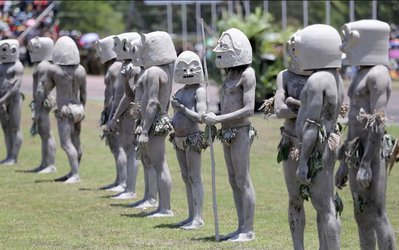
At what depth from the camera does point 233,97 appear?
1157cm

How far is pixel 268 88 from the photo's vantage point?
3016 cm

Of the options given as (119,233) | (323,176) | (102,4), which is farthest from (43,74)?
(102,4)

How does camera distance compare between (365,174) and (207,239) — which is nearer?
(365,174)

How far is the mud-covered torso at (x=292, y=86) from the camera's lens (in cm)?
1004

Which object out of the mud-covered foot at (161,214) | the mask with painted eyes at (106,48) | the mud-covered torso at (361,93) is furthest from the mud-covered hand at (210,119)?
the mask with painted eyes at (106,48)

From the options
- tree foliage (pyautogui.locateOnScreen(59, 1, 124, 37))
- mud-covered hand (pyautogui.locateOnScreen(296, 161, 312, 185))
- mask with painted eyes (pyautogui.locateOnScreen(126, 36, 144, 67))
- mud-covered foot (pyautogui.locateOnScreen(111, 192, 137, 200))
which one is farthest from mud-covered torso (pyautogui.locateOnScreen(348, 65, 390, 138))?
tree foliage (pyautogui.locateOnScreen(59, 1, 124, 37))

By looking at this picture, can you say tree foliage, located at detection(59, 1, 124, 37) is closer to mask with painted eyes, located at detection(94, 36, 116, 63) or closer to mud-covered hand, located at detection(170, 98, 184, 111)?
mask with painted eyes, located at detection(94, 36, 116, 63)

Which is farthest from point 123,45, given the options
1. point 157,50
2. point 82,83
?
point 82,83

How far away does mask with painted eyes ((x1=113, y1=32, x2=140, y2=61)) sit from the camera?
15.4m

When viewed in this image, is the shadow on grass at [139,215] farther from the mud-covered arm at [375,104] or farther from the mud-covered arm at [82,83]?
the mud-covered arm at [375,104]

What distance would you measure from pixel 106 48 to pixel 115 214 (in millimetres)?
3352

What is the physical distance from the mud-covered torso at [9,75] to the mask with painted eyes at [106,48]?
10.9 feet

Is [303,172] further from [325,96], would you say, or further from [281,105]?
[281,105]

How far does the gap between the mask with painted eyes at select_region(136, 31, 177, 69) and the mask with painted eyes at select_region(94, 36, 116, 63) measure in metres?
3.00
